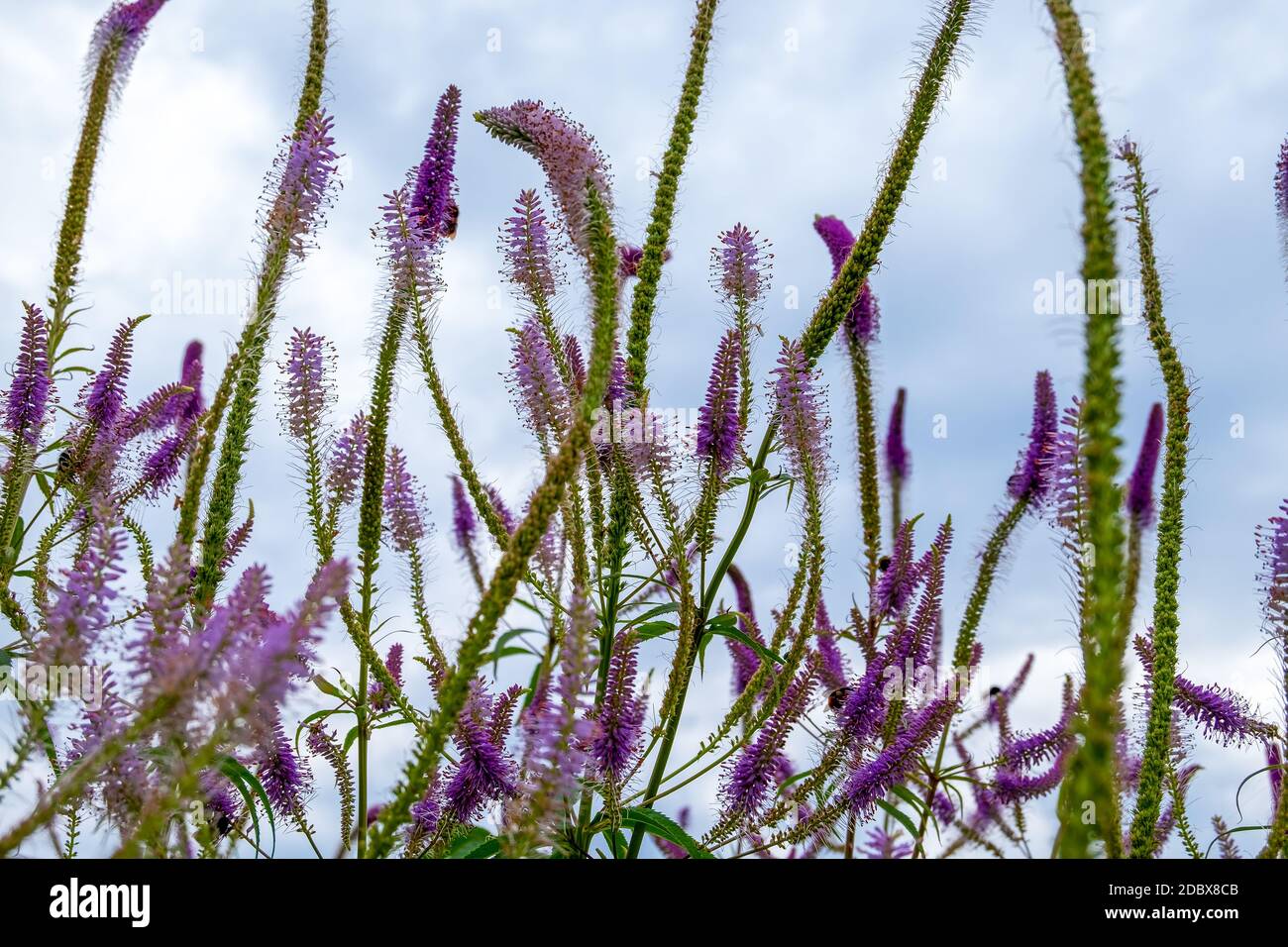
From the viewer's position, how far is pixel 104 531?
4.45ft

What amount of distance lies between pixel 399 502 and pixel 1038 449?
230 cm

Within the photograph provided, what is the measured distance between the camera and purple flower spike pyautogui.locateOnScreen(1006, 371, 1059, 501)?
360cm

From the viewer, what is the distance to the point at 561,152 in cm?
182

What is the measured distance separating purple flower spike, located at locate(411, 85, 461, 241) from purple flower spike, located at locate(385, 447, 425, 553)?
637 mm

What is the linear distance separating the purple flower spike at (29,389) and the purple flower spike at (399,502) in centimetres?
96

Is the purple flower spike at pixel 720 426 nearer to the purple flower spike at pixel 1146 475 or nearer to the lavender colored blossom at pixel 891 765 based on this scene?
the lavender colored blossom at pixel 891 765

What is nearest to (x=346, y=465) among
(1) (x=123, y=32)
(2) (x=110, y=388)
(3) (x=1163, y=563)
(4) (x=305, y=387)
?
(4) (x=305, y=387)

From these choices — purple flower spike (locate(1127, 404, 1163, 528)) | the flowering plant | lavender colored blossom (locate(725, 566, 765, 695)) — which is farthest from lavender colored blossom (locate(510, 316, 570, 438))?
purple flower spike (locate(1127, 404, 1163, 528))

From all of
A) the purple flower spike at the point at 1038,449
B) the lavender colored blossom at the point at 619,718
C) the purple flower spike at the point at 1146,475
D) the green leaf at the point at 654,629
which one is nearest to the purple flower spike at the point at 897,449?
the purple flower spike at the point at 1038,449

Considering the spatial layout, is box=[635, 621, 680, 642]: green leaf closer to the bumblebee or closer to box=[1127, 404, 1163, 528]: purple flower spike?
the bumblebee

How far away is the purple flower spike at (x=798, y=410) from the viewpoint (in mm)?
2379
